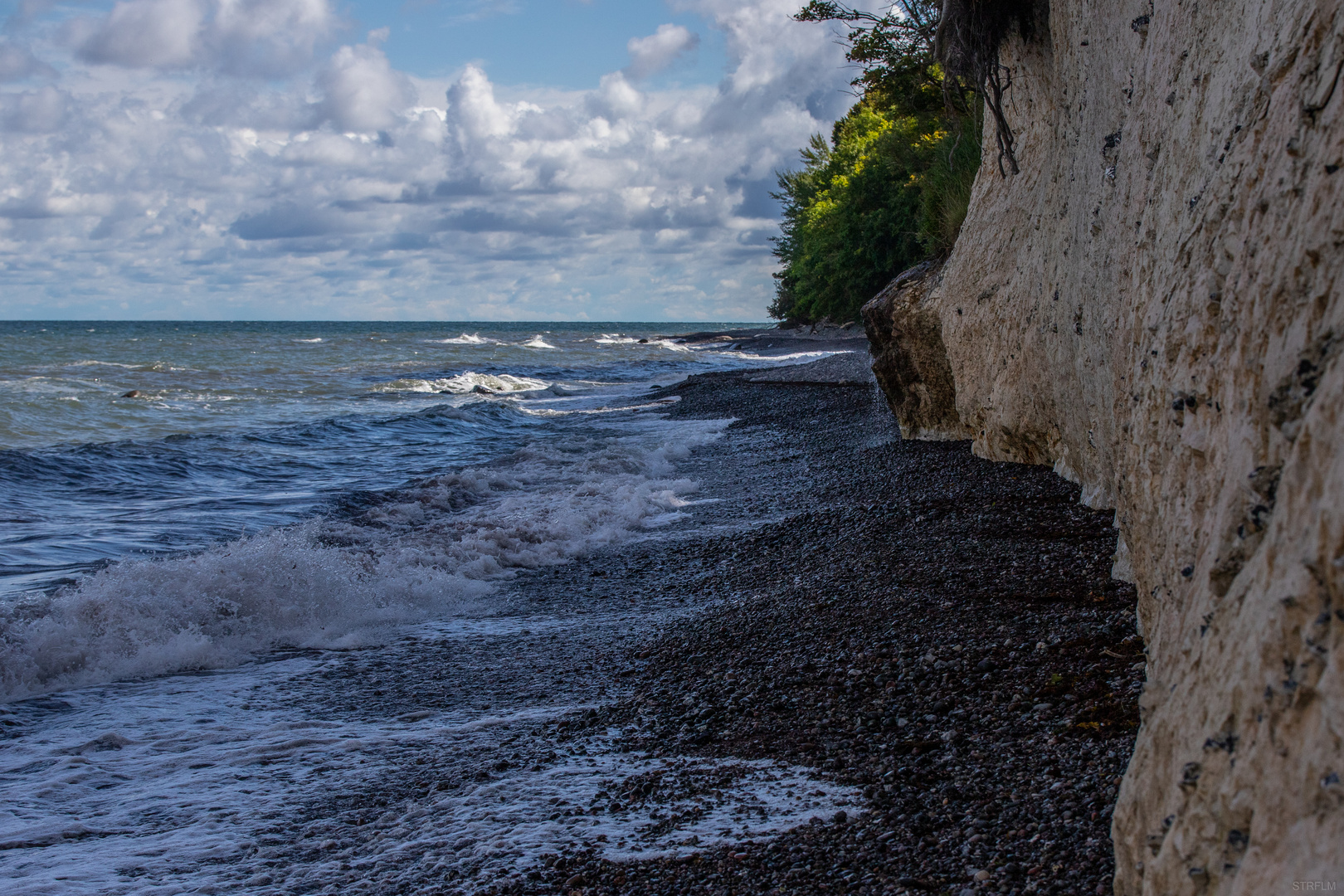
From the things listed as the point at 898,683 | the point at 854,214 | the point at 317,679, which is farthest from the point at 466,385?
the point at 898,683

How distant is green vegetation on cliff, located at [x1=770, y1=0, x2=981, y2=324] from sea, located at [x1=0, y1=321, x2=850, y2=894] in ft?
17.2

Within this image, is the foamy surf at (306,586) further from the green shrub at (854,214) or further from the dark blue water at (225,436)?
the green shrub at (854,214)

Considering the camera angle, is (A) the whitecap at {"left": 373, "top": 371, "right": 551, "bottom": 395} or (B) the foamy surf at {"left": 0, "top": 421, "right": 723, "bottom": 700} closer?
(B) the foamy surf at {"left": 0, "top": 421, "right": 723, "bottom": 700}

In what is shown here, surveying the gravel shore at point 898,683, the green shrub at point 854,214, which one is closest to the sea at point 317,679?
the gravel shore at point 898,683

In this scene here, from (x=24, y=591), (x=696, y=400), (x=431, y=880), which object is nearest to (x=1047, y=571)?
(x=431, y=880)

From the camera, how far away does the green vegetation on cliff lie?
452 inches

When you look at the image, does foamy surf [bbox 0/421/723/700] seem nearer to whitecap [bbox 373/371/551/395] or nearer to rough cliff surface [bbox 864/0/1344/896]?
rough cliff surface [bbox 864/0/1344/896]

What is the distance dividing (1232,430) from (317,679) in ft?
18.4

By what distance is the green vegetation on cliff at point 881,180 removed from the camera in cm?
1148

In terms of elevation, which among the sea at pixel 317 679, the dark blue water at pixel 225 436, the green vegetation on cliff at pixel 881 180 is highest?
the green vegetation on cliff at pixel 881 180

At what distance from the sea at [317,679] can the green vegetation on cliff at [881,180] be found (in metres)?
5.24

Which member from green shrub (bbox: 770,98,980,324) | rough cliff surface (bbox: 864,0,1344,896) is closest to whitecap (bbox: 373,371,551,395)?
green shrub (bbox: 770,98,980,324)

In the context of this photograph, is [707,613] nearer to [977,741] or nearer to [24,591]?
[977,741]

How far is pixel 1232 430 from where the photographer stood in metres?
2.32
